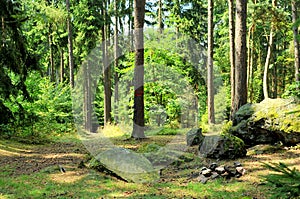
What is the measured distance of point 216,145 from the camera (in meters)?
8.56

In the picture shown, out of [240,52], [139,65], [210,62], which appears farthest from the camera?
[210,62]

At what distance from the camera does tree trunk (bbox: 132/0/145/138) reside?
12.4 meters

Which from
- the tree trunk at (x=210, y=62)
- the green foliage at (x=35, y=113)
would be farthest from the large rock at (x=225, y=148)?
the tree trunk at (x=210, y=62)

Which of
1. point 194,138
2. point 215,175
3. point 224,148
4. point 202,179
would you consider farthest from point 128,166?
point 194,138

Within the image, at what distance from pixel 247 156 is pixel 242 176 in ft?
5.62

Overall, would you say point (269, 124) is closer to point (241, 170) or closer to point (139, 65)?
point (241, 170)

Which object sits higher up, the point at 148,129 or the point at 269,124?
the point at 269,124

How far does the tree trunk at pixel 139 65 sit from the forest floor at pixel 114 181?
379 cm

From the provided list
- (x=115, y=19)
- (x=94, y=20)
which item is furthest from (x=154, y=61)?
(x=115, y=19)

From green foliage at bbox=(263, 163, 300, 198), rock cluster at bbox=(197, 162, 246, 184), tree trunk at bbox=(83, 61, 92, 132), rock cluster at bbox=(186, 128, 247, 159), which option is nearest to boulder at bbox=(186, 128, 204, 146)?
rock cluster at bbox=(186, 128, 247, 159)

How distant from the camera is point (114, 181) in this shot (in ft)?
22.7

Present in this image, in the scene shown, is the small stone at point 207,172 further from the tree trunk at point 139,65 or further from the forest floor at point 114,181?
the tree trunk at point 139,65

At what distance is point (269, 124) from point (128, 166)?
14.4ft

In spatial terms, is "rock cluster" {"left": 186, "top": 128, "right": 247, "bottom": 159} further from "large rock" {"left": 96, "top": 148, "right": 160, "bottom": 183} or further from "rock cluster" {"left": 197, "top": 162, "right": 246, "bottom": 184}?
"large rock" {"left": 96, "top": 148, "right": 160, "bottom": 183}
